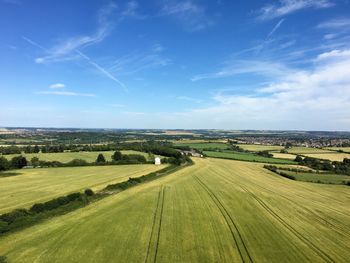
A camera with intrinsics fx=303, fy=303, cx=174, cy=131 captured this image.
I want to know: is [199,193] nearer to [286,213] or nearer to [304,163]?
[286,213]

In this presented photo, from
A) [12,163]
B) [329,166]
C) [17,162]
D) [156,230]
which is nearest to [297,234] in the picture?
[156,230]

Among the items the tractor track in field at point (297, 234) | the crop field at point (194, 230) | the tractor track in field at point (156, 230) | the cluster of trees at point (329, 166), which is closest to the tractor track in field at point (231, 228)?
the crop field at point (194, 230)

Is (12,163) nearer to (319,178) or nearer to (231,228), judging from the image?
(231,228)

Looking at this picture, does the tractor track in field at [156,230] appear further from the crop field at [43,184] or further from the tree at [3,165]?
the tree at [3,165]

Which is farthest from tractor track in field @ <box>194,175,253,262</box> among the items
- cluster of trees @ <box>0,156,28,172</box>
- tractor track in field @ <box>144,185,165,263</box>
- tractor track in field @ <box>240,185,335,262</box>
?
cluster of trees @ <box>0,156,28,172</box>

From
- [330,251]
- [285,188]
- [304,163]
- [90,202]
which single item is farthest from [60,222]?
[304,163]

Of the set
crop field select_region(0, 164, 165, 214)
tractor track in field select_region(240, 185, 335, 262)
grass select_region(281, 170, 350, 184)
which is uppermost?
tractor track in field select_region(240, 185, 335, 262)

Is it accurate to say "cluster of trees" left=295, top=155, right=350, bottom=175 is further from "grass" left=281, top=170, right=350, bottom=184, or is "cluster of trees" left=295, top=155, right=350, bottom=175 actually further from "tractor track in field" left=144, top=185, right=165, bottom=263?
"tractor track in field" left=144, top=185, right=165, bottom=263
